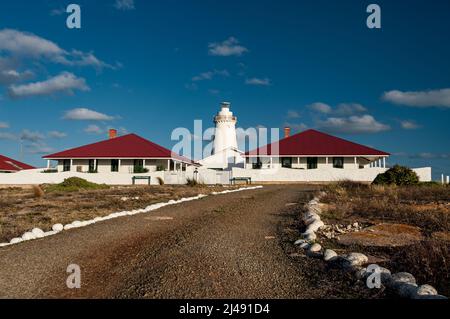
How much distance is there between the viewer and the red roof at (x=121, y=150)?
127ft

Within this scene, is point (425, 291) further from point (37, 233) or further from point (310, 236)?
point (37, 233)

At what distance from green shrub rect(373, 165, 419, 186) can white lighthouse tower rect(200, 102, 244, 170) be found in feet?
94.9

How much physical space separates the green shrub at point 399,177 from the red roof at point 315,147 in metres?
16.0

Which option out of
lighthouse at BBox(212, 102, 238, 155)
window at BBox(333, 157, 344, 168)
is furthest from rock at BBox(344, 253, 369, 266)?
lighthouse at BBox(212, 102, 238, 155)

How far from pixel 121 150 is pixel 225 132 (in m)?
16.8

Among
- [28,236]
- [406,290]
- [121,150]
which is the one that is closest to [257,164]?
[121,150]

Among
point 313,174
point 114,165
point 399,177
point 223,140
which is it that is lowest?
point 399,177

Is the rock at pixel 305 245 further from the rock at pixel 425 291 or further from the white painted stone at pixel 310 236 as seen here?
the rock at pixel 425 291

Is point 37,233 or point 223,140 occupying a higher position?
point 223,140

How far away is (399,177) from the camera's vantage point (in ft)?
72.9

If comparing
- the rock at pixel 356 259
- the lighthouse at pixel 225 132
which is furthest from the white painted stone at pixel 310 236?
the lighthouse at pixel 225 132

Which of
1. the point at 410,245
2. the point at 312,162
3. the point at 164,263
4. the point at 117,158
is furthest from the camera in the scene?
the point at 312,162

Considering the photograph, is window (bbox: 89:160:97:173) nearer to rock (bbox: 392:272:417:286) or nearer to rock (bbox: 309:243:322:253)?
rock (bbox: 309:243:322:253)

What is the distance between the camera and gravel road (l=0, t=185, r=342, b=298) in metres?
4.27
